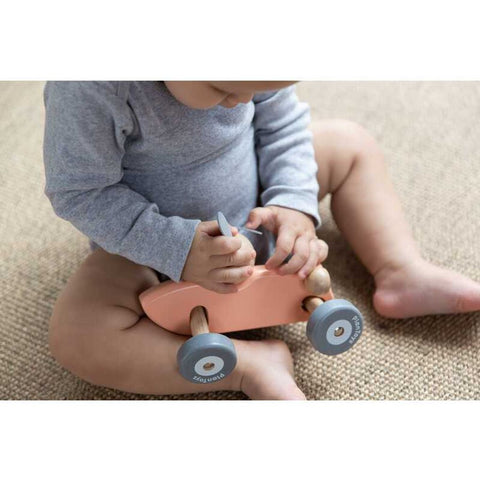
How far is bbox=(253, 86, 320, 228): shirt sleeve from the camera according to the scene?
74 centimetres

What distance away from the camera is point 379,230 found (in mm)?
805

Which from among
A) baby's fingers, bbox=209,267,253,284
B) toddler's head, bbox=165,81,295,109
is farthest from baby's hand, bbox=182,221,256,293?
toddler's head, bbox=165,81,295,109

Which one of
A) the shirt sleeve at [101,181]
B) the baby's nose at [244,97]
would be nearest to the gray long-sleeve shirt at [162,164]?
the shirt sleeve at [101,181]

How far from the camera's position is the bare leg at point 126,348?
0.69 meters

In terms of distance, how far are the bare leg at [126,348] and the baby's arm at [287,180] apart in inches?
4.5

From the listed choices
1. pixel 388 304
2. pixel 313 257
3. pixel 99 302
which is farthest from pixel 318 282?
pixel 99 302

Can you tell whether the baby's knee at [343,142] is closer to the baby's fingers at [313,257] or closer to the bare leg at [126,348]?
the baby's fingers at [313,257]

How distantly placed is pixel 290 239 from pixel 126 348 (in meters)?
0.21

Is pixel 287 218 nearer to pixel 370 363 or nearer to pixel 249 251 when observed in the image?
pixel 249 251

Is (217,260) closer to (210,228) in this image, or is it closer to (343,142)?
(210,228)

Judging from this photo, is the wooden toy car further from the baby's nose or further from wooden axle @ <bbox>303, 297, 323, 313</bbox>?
the baby's nose

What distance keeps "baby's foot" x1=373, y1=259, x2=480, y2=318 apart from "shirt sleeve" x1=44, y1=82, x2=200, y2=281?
0.89ft

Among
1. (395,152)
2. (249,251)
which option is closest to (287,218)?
(249,251)

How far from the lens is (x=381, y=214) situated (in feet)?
2.65
